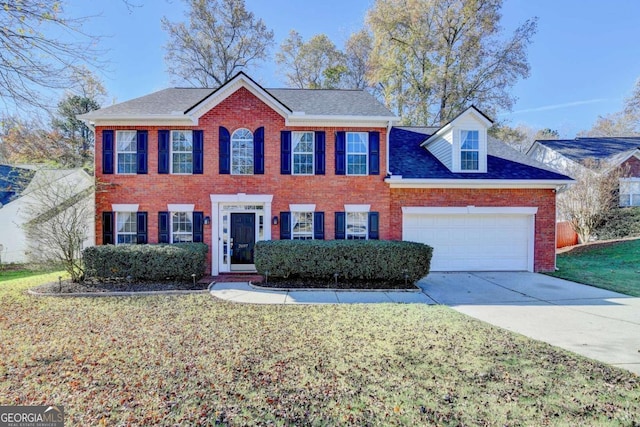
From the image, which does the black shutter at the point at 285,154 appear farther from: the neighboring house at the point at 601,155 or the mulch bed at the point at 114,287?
the neighboring house at the point at 601,155

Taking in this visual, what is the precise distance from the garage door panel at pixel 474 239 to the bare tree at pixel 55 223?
10.9m

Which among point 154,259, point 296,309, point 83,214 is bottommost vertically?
point 296,309

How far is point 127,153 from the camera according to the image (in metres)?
11.1

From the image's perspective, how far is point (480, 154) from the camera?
38.8ft

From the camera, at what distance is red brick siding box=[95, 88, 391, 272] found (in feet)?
36.2

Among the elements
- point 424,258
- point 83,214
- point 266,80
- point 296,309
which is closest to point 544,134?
point 266,80

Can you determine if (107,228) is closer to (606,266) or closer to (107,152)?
(107,152)

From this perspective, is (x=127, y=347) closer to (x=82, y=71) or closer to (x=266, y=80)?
(x=82, y=71)

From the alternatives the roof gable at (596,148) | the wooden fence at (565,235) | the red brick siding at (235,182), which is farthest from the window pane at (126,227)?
the roof gable at (596,148)

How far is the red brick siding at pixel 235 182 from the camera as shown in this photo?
11.0 metres

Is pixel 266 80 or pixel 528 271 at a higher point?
pixel 266 80

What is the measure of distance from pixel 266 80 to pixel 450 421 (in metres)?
24.5

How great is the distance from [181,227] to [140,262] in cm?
184

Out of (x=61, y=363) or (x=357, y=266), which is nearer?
(x=61, y=363)
